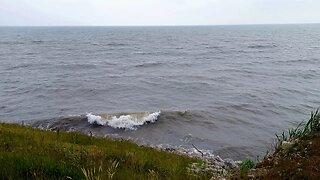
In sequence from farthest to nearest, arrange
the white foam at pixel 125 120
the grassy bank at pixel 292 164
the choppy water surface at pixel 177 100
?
the white foam at pixel 125 120 → the choppy water surface at pixel 177 100 → the grassy bank at pixel 292 164

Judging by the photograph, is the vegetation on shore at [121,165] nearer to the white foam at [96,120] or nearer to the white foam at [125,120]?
the white foam at [125,120]

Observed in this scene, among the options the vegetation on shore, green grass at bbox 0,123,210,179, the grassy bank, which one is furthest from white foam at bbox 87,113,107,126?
the grassy bank

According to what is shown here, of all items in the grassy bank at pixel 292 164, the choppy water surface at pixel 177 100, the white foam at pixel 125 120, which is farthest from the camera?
the white foam at pixel 125 120

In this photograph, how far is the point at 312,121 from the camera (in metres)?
9.86

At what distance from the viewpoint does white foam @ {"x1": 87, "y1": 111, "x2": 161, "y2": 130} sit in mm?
20691

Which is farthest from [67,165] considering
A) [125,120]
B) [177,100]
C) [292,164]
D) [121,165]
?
[177,100]

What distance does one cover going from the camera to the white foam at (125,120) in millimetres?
20691

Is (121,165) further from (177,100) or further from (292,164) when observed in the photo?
(177,100)

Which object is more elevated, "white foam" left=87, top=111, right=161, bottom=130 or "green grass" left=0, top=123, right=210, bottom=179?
"green grass" left=0, top=123, right=210, bottom=179

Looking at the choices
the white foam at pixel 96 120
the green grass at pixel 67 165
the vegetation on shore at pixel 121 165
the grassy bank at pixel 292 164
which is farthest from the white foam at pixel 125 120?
the grassy bank at pixel 292 164

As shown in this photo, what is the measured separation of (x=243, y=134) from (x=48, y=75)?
1157 inches

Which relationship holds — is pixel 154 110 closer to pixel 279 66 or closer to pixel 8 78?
pixel 8 78

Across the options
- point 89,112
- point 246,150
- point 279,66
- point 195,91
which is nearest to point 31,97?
point 89,112

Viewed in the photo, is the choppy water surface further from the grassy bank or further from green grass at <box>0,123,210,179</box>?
green grass at <box>0,123,210,179</box>
